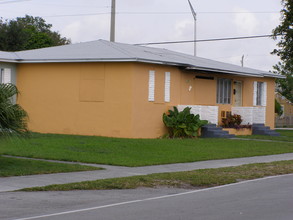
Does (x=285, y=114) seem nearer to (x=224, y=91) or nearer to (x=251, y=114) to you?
(x=251, y=114)

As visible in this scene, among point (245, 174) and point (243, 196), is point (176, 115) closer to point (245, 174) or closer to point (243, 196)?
point (245, 174)

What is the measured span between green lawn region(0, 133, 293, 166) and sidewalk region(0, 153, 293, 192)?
24.1 inches

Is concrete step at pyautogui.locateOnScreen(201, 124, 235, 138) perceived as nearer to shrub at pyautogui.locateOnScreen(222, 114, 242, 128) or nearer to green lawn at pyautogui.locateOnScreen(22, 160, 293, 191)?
shrub at pyautogui.locateOnScreen(222, 114, 242, 128)

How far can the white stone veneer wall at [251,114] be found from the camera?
110ft

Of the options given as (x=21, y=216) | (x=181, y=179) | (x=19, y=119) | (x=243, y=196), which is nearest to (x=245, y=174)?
(x=181, y=179)

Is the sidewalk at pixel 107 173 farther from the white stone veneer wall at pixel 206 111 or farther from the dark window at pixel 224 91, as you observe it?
the dark window at pixel 224 91

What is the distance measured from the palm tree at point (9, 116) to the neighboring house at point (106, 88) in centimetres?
1157

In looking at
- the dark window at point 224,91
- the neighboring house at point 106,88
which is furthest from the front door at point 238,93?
the neighboring house at point 106,88

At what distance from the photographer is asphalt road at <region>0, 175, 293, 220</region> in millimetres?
9656

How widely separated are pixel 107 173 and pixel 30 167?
2123 mm

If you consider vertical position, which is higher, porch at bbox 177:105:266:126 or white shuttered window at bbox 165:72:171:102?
white shuttered window at bbox 165:72:171:102

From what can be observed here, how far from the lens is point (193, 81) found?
3072 cm

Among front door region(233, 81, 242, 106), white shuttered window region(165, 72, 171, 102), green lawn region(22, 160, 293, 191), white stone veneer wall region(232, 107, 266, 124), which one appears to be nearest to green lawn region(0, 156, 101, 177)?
green lawn region(22, 160, 293, 191)

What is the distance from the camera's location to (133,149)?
2155 centimetres
